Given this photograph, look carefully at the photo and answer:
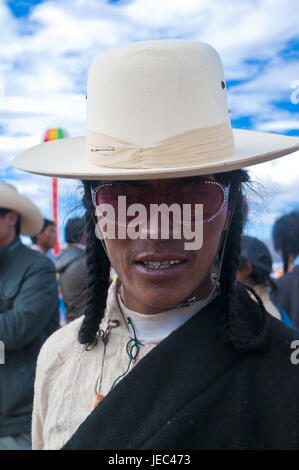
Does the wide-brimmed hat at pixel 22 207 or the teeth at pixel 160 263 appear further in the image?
the wide-brimmed hat at pixel 22 207

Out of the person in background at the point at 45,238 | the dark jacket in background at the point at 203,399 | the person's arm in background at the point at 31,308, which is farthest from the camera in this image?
the person in background at the point at 45,238

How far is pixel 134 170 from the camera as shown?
4.00 feet

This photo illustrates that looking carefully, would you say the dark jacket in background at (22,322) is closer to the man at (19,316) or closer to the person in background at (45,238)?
the man at (19,316)

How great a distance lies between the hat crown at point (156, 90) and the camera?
123 centimetres

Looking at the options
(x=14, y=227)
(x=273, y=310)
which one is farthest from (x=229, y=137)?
(x=14, y=227)

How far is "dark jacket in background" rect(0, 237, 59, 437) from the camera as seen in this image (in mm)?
2982

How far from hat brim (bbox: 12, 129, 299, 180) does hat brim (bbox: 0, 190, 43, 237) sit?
201 centimetres

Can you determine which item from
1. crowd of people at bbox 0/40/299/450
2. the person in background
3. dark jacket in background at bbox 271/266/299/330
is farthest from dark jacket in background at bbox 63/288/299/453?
the person in background

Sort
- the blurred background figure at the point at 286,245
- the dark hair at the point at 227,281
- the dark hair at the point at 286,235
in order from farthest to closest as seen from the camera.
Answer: the dark hair at the point at 286,235
the blurred background figure at the point at 286,245
the dark hair at the point at 227,281

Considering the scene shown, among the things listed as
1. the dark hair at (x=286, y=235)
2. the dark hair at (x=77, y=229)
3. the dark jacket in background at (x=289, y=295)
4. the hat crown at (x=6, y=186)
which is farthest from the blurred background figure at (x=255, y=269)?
the hat crown at (x=6, y=186)

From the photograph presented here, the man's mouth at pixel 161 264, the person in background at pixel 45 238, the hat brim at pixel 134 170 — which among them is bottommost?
the person in background at pixel 45 238

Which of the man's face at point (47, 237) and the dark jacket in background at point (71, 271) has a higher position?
the dark jacket in background at point (71, 271)

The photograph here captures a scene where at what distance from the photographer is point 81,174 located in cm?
127
